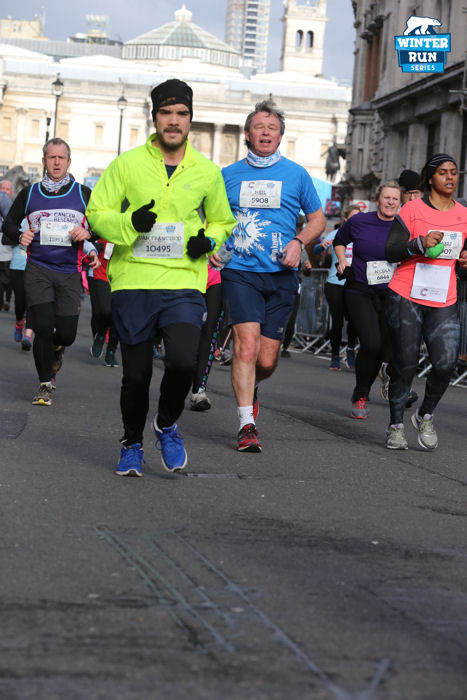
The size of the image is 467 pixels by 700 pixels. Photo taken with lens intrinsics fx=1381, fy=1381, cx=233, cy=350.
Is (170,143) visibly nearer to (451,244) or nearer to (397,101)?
(451,244)

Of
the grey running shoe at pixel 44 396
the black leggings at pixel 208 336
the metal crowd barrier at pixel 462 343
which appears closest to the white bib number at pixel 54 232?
the grey running shoe at pixel 44 396

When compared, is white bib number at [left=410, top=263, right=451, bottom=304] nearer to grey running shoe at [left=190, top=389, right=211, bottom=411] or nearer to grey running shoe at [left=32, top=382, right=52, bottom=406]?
grey running shoe at [left=190, top=389, right=211, bottom=411]

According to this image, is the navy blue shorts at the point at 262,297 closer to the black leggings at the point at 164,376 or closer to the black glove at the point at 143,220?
the black leggings at the point at 164,376

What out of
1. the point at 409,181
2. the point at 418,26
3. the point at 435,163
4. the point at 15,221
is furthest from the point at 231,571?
the point at 418,26

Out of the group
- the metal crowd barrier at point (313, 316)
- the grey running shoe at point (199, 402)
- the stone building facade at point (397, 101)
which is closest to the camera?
the grey running shoe at point (199, 402)

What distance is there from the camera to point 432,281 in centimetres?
836

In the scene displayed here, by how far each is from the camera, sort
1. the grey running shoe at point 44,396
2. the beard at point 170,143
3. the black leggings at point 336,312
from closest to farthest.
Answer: the beard at point 170,143
the grey running shoe at point 44,396
the black leggings at point 336,312

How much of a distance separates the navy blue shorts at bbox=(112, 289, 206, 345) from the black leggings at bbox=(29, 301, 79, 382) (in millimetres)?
3390

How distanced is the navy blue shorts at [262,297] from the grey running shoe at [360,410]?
2341 millimetres

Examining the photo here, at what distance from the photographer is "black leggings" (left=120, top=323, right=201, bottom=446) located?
6.50 metres

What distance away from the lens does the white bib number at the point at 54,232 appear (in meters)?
9.86

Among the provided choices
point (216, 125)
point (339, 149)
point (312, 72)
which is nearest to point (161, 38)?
point (312, 72)

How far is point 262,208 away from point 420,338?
134 centimetres

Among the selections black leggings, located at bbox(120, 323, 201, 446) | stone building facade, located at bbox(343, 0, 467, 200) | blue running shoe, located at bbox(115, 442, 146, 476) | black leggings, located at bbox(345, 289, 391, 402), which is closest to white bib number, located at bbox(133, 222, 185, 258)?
black leggings, located at bbox(120, 323, 201, 446)
